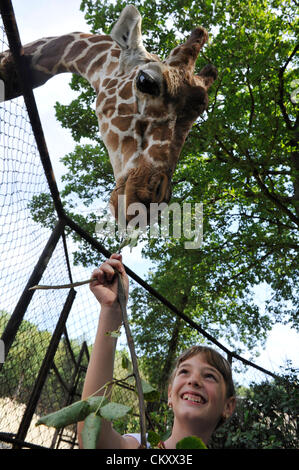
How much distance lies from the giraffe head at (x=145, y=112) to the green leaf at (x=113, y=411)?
191 cm

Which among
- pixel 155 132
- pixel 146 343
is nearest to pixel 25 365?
pixel 155 132

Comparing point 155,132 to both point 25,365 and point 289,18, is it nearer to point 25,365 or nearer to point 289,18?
point 25,365

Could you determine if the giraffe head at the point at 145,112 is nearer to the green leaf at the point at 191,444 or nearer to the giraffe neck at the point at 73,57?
the giraffe neck at the point at 73,57

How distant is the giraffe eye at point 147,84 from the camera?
274 cm

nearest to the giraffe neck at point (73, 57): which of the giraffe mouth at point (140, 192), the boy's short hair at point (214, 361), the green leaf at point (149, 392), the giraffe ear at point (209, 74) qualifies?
the giraffe ear at point (209, 74)

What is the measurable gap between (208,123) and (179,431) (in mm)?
5053

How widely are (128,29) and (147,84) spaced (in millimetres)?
1010

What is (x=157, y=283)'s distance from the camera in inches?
415

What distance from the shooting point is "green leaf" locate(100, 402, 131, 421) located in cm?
47

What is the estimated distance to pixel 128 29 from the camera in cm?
331

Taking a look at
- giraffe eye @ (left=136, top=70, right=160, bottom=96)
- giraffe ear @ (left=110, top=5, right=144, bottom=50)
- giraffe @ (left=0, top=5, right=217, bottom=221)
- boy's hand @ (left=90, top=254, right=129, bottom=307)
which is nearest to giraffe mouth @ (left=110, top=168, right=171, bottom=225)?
giraffe @ (left=0, top=5, right=217, bottom=221)

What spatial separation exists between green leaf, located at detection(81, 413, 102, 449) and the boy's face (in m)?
1.20

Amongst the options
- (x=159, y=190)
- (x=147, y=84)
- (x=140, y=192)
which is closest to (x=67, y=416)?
(x=140, y=192)

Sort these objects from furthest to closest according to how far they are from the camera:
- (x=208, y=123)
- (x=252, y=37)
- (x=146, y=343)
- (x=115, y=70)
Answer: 1. (x=146, y=343)
2. (x=252, y=37)
3. (x=208, y=123)
4. (x=115, y=70)
